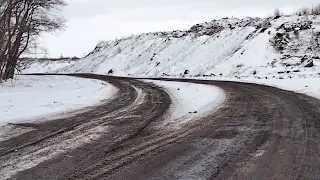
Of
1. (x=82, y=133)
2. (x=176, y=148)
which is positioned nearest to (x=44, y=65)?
(x=82, y=133)

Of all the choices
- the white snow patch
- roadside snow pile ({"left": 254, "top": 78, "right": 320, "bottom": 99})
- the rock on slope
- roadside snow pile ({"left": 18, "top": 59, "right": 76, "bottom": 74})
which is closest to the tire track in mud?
the white snow patch

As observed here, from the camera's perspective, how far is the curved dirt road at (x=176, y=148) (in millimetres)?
4215

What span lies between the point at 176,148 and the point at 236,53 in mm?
27408

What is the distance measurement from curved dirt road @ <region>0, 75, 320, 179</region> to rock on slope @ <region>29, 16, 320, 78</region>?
650 inches

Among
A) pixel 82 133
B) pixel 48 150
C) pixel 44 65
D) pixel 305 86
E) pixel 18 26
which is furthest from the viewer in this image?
pixel 44 65

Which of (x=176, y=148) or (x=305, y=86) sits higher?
(x=305, y=86)

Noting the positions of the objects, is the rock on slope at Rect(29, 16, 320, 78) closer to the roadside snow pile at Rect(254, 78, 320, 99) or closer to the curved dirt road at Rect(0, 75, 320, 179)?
the roadside snow pile at Rect(254, 78, 320, 99)

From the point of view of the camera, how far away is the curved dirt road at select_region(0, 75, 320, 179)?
421 centimetres

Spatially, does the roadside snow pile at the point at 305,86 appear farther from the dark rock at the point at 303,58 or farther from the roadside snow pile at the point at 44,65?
the roadside snow pile at the point at 44,65

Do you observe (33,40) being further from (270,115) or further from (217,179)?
(217,179)

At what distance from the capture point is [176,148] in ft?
17.3

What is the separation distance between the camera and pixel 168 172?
13.9 feet

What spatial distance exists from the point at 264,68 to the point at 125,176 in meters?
25.3

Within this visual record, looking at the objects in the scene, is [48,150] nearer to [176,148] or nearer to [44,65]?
[176,148]
